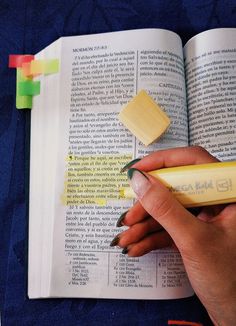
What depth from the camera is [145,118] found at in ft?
1.71

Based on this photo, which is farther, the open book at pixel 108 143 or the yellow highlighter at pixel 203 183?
the open book at pixel 108 143

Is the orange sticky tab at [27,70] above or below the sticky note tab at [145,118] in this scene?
above

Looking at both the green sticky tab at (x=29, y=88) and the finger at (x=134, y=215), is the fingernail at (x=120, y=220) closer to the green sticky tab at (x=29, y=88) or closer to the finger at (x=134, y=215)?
the finger at (x=134, y=215)

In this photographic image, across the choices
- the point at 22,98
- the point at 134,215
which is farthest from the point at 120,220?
the point at 22,98

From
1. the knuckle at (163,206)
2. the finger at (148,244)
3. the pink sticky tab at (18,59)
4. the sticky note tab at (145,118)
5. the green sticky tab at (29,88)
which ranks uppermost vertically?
the pink sticky tab at (18,59)

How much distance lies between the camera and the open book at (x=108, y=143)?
0.53m

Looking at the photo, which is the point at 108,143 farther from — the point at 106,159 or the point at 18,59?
the point at 18,59

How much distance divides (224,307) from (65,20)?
47 centimetres

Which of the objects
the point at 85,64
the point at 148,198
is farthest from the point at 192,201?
the point at 85,64

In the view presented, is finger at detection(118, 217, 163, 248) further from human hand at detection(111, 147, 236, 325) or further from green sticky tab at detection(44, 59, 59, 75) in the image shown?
green sticky tab at detection(44, 59, 59, 75)

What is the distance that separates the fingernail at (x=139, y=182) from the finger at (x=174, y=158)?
39 mm

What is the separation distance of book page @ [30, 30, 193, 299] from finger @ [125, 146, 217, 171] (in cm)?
5

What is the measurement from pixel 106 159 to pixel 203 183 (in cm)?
17

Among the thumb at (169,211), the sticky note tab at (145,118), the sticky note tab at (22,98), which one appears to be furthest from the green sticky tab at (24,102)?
the thumb at (169,211)
